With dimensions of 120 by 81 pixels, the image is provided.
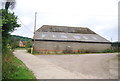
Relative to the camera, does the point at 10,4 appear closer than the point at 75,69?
No

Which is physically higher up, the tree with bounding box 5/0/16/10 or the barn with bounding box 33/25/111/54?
the tree with bounding box 5/0/16/10

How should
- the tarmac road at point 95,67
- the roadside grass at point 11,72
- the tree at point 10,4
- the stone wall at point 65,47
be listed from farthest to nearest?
the stone wall at point 65,47 → the tree at point 10,4 → the tarmac road at point 95,67 → the roadside grass at point 11,72

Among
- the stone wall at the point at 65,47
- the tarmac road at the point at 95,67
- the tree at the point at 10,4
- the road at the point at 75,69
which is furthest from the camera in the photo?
the stone wall at the point at 65,47

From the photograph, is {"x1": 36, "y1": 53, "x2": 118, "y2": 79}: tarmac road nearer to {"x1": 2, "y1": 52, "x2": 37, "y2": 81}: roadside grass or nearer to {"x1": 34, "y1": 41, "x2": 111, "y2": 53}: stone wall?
{"x1": 2, "y1": 52, "x2": 37, "y2": 81}: roadside grass

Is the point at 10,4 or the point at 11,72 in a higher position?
the point at 10,4

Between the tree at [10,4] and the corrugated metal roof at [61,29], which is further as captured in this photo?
the corrugated metal roof at [61,29]

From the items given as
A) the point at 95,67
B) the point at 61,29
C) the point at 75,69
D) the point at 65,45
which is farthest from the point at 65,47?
the point at 75,69

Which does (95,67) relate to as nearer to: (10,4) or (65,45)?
(10,4)

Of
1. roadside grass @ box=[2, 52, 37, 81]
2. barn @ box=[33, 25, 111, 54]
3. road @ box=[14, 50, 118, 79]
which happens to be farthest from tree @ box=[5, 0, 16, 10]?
barn @ box=[33, 25, 111, 54]

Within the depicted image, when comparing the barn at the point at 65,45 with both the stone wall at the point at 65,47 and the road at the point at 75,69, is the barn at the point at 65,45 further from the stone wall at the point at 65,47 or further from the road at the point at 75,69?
the road at the point at 75,69

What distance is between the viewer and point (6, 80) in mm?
4137

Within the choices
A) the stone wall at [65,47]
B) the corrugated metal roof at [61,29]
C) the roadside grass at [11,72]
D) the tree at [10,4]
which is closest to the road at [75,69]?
the roadside grass at [11,72]

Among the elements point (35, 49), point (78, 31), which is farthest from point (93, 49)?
point (35, 49)

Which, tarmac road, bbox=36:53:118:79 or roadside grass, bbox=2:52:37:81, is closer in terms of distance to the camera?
roadside grass, bbox=2:52:37:81
